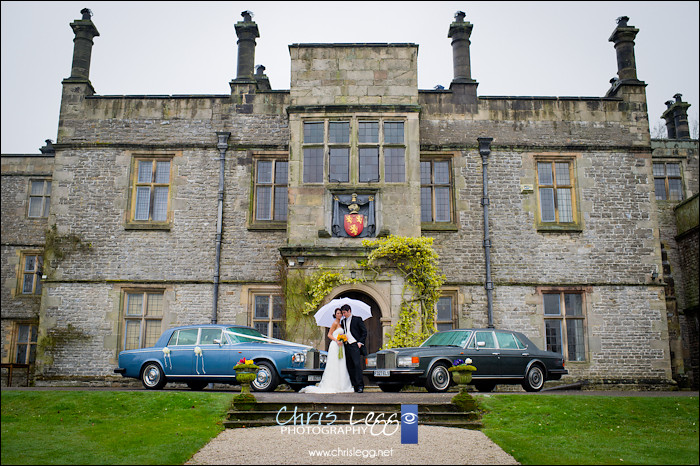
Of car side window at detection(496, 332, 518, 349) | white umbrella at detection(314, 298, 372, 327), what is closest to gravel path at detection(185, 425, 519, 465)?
white umbrella at detection(314, 298, 372, 327)

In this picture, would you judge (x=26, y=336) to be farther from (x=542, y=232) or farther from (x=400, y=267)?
(x=542, y=232)

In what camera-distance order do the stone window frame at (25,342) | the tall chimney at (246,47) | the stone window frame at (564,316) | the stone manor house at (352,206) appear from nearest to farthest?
the stone manor house at (352,206), the stone window frame at (564,316), the tall chimney at (246,47), the stone window frame at (25,342)

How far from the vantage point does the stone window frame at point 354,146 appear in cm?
1672

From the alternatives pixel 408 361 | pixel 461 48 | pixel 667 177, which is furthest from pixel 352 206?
pixel 667 177

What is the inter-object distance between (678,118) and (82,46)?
21.9 m

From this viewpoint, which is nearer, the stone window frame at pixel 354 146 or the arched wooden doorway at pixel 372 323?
the arched wooden doorway at pixel 372 323

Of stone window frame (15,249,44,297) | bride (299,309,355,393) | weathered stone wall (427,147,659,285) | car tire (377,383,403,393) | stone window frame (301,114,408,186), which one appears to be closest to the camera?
bride (299,309,355,393)

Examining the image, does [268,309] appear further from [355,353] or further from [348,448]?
[348,448]

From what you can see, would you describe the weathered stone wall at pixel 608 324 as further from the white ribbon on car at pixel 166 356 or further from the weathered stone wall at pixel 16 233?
the weathered stone wall at pixel 16 233

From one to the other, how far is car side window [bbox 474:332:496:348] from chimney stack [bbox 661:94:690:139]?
53.0ft

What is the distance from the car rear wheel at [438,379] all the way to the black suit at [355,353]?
1340 mm

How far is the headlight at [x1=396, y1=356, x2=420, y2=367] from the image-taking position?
1269 centimetres

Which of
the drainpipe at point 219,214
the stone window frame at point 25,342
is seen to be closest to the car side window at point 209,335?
the drainpipe at point 219,214

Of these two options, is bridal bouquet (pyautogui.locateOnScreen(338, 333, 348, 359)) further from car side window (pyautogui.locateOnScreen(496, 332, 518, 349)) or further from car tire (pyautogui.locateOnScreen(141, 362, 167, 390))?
car tire (pyautogui.locateOnScreen(141, 362, 167, 390))
